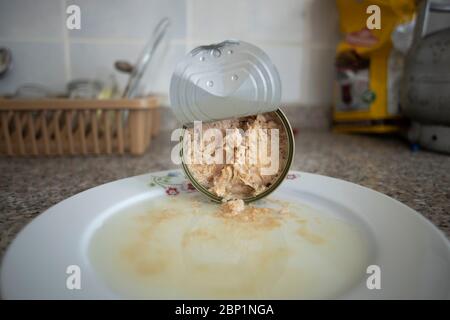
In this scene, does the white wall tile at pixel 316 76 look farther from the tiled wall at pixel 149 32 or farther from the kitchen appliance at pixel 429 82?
the kitchen appliance at pixel 429 82

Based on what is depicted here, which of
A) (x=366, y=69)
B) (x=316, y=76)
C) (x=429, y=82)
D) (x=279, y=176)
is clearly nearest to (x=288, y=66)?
(x=316, y=76)

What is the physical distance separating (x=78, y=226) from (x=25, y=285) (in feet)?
0.43

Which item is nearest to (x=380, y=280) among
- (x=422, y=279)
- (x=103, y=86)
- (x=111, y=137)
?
(x=422, y=279)

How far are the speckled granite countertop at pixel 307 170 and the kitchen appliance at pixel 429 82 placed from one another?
0.05 meters

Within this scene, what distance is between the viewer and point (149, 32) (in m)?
0.95

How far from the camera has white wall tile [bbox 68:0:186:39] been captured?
35.8 inches

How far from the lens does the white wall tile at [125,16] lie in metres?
0.91

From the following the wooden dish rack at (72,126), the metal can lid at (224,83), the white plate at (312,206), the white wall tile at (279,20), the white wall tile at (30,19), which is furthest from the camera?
the white wall tile at (279,20)

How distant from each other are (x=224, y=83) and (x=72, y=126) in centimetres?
43

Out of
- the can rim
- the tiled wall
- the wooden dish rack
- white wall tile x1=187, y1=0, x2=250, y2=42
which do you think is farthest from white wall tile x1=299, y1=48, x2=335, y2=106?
the can rim

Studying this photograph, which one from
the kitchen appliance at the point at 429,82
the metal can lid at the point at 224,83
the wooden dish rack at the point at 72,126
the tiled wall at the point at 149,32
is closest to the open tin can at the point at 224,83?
the metal can lid at the point at 224,83

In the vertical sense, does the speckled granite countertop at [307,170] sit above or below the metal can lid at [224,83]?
below

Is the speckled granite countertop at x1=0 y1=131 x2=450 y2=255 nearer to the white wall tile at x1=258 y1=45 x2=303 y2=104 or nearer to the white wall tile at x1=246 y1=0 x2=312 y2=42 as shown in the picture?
the white wall tile at x1=258 y1=45 x2=303 y2=104
